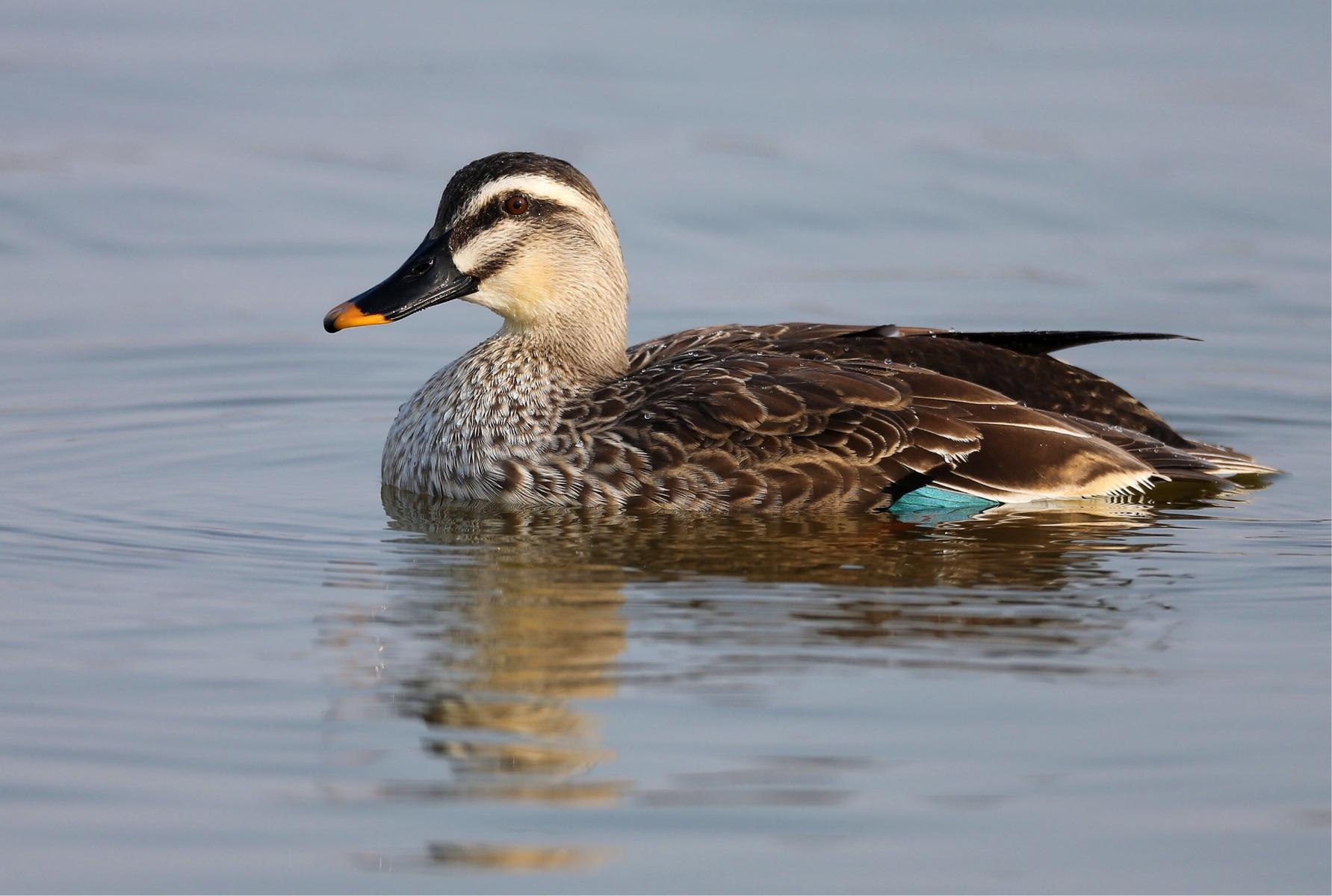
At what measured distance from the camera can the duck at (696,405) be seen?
34.8ft

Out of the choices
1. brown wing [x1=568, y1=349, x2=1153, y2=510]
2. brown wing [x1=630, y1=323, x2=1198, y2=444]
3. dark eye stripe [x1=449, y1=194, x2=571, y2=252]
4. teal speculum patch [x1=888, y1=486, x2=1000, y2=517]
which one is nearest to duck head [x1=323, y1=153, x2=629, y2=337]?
dark eye stripe [x1=449, y1=194, x2=571, y2=252]

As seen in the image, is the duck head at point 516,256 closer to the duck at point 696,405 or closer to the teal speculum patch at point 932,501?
the duck at point 696,405

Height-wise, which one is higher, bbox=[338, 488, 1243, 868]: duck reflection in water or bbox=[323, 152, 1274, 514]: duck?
bbox=[323, 152, 1274, 514]: duck

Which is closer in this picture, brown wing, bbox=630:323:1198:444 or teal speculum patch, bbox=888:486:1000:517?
teal speculum patch, bbox=888:486:1000:517

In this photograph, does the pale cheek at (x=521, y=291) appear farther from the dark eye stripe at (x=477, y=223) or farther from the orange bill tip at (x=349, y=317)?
the orange bill tip at (x=349, y=317)

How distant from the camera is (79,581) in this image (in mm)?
9578

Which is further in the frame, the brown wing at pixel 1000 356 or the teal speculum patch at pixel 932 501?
the brown wing at pixel 1000 356

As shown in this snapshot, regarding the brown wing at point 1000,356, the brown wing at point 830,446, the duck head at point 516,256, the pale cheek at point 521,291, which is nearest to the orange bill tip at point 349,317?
the duck head at point 516,256

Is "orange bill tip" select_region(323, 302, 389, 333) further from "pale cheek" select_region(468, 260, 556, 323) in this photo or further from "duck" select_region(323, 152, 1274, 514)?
"pale cheek" select_region(468, 260, 556, 323)

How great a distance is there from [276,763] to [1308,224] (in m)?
11.0

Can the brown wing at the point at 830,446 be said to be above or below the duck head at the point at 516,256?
below

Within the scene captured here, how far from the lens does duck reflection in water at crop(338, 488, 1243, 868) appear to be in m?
7.43

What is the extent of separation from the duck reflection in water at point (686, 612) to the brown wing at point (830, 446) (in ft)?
0.55

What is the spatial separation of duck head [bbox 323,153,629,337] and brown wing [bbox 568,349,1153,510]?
1.00m
